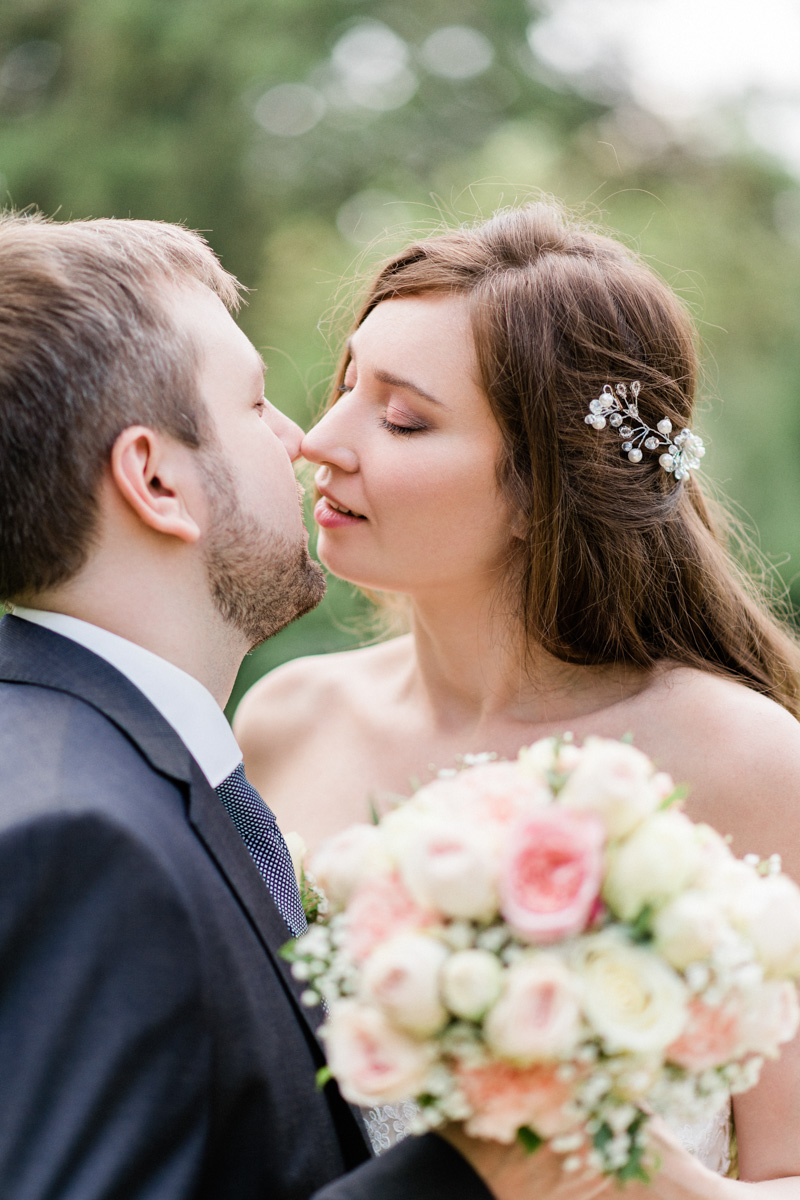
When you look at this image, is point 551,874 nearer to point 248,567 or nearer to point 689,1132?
point 248,567

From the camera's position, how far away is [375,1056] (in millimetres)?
1612

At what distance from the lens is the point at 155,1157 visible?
71.2 inches

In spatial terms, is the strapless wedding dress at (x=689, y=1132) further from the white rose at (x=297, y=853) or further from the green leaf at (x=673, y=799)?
the green leaf at (x=673, y=799)

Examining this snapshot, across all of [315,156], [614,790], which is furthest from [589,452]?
[315,156]

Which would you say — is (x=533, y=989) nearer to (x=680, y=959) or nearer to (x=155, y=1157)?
(x=680, y=959)

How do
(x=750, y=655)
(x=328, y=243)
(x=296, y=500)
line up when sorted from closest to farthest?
1. (x=296, y=500)
2. (x=750, y=655)
3. (x=328, y=243)

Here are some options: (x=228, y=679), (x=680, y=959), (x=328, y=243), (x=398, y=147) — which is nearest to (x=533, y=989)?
(x=680, y=959)

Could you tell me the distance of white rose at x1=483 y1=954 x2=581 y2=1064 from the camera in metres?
1.50

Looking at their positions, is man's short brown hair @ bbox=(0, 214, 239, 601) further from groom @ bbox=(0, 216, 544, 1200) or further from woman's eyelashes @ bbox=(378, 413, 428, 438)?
woman's eyelashes @ bbox=(378, 413, 428, 438)

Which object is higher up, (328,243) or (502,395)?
(502,395)

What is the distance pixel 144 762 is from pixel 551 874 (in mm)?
934

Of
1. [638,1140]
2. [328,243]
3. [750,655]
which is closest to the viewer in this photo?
[638,1140]

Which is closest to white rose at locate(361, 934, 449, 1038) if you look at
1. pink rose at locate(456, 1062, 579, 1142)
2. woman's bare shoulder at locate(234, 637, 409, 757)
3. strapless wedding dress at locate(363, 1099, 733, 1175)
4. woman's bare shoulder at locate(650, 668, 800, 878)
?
pink rose at locate(456, 1062, 579, 1142)

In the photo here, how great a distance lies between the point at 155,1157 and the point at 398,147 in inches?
479
